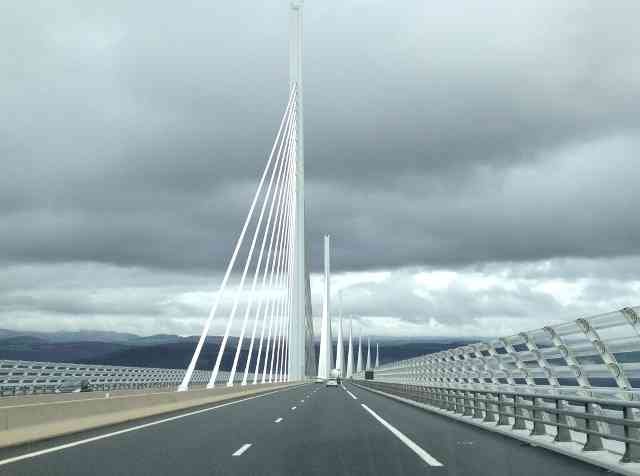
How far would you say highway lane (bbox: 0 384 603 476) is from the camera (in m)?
12.0

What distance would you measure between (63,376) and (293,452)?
37941mm

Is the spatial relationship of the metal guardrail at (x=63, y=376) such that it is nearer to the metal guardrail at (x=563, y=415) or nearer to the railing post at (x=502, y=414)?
the metal guardrail at (x=563, y=415)

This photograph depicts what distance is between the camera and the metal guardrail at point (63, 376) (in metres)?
40.5

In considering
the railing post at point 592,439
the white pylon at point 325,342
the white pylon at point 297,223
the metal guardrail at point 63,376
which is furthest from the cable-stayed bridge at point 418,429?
the white pylon at point 325,342

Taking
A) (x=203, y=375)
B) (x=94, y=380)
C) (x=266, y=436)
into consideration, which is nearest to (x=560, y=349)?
(x=266, y=436)

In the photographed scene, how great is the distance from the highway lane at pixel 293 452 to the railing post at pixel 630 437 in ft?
1.98

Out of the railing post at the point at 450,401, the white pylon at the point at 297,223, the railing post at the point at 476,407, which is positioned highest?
the white pylon at the point at 297,223

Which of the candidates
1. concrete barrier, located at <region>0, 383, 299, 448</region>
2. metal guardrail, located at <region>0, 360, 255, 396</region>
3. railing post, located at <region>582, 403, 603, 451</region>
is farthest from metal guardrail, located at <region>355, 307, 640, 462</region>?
metal guardrail, located at <region>0, 360, 255, 396</region>

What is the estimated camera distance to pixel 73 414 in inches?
770

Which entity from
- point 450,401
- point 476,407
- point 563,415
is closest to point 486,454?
point 563,415

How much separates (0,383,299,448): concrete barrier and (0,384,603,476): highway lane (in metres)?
0.48

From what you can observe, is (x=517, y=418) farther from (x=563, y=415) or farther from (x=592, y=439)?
(x=592, y=439)

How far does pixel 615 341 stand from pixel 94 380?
4637cm

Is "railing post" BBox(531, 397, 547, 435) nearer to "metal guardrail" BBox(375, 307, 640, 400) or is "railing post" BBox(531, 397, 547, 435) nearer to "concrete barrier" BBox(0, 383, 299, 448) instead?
"metal guardrail" BBox(375, 307, 640, 400)
